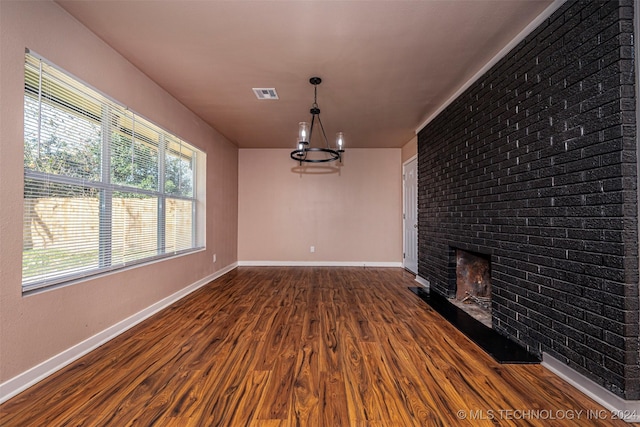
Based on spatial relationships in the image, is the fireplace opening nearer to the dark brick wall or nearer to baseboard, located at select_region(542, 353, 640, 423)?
the dark brick wall

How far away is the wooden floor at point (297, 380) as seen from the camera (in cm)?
146

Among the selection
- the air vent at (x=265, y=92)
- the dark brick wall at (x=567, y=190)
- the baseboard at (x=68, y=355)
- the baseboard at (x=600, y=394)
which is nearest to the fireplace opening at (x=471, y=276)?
the dark brick wall at (x=567, y=190)

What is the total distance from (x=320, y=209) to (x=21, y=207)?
15.3ft

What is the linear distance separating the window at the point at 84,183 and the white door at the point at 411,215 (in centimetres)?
404

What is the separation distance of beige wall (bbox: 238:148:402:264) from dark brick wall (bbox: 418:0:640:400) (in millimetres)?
3054

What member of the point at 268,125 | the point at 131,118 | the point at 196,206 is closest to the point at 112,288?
the point at 131,118

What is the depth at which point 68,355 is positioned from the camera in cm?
199

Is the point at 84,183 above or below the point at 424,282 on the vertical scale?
above

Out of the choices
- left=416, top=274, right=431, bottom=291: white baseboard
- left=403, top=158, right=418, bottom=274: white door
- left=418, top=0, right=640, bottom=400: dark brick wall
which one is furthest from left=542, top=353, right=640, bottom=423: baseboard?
left=403, top=158, right=418, bottom=274: white door

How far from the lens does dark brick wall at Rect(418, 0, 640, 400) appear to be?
1483mm

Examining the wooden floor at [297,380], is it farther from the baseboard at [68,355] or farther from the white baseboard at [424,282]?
the white baseboard at [424,282]

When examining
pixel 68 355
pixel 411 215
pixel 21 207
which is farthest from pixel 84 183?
pixel 411 215

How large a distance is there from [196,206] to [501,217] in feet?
13.2

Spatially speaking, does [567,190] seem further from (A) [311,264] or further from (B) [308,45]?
(A) [311,264]
